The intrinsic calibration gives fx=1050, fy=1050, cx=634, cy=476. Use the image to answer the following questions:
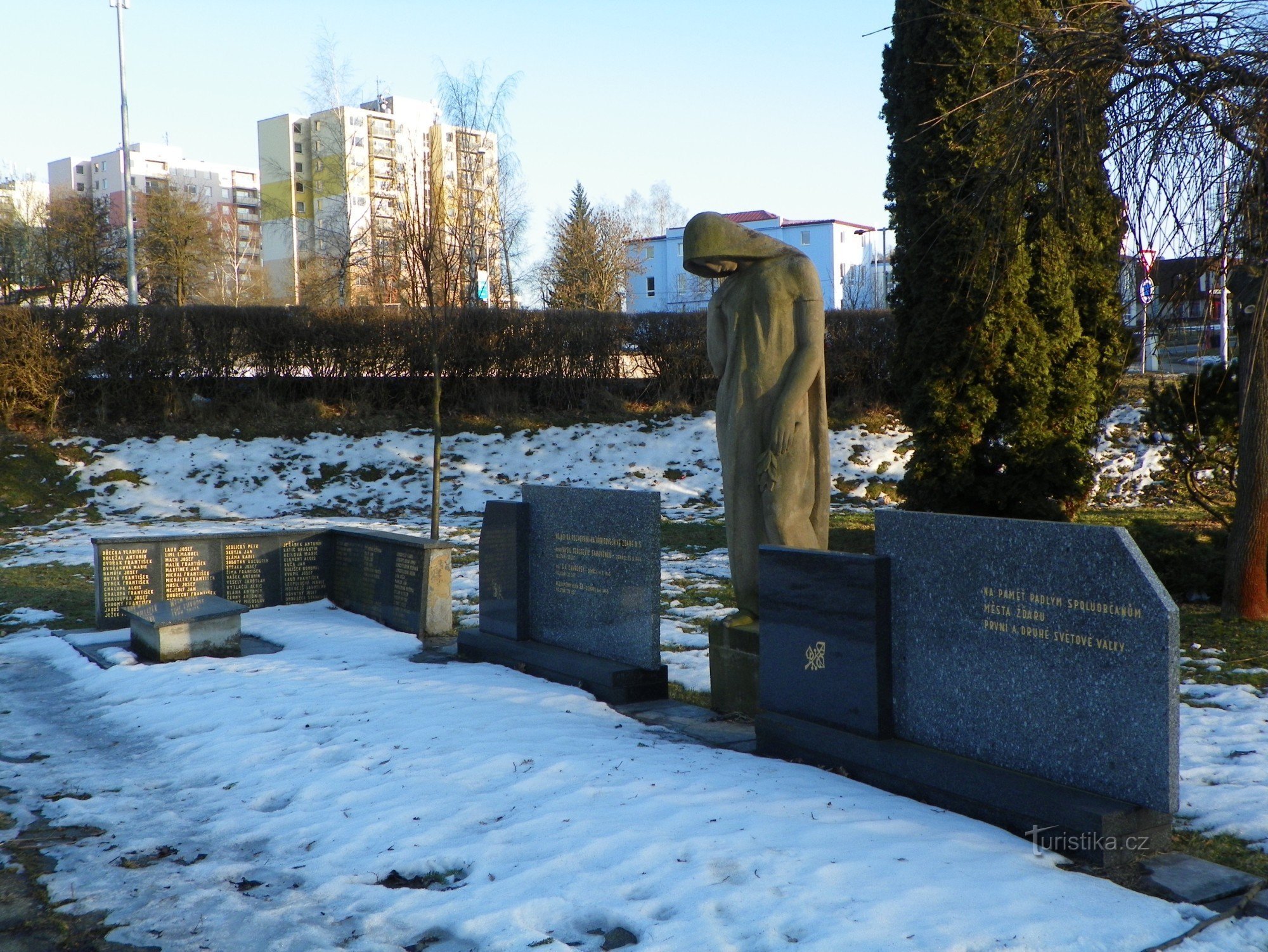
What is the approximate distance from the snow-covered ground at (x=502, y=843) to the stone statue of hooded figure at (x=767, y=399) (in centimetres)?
137

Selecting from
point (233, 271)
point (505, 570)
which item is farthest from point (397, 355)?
point (233, 271)

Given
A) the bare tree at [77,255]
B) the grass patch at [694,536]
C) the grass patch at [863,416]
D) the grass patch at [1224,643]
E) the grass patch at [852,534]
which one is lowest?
the grass patch at [1224,643]

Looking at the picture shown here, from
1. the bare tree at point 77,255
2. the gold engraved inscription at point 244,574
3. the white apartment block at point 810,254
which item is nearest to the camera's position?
the gold engraved inscription at point 244,574

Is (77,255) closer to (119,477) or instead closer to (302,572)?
(119,477)

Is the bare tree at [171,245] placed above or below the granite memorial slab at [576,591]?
above

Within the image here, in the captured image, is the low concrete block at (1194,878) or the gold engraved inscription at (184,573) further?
the gold engraved inscription at (184,573)

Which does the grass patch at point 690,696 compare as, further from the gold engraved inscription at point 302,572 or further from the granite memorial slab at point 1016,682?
the gold engraved inscription at point 302,572

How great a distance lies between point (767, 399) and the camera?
5914 millimetres

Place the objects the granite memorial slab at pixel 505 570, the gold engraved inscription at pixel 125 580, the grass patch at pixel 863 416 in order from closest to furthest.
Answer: the granite memorial slab at pixel 505 570 → the gold engraved inscription at pixel 125 580 → the grass patch at pixel 863 416

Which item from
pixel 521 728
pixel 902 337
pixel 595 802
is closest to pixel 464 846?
pixel 595 802

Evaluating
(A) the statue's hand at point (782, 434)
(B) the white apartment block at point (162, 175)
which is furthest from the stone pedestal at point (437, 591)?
(B) the white apartment block at point (162, 175)

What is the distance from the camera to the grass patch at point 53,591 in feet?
31.4

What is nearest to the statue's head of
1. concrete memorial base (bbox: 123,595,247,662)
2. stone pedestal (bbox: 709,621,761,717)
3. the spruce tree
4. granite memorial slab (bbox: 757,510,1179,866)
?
granite memorial slab (bbox: 757,510,1179,866)

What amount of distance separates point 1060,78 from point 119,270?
36245mm
